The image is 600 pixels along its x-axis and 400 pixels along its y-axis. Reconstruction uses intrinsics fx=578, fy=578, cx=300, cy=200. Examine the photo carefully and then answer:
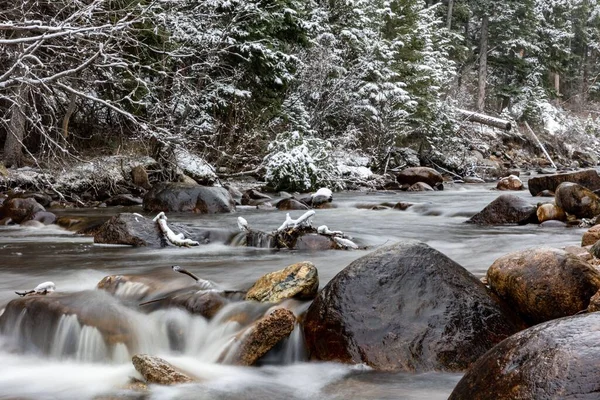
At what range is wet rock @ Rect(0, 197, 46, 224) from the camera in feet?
31.6

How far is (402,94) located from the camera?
67.3 ft

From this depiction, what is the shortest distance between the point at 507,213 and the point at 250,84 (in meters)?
8.90

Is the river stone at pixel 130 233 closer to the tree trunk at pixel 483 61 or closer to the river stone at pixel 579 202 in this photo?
the river stone at pixel 579 202

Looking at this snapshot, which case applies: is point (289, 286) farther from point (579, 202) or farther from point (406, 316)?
point (579, 202)

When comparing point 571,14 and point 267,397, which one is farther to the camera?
point 571,14

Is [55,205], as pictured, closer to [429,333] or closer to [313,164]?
[313,164]

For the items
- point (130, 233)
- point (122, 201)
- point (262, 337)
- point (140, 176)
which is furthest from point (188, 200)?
point (262, 337)

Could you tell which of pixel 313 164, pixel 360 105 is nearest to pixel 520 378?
pixel 313 164

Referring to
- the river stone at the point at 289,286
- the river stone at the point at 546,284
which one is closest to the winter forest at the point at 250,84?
the river stone at the point at 289,286

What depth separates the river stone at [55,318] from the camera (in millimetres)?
4273

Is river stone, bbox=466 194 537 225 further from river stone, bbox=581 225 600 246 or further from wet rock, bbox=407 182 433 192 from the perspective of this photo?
wet rock, bbox=407 182 433 192

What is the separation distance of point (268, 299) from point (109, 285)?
1548 millimetres

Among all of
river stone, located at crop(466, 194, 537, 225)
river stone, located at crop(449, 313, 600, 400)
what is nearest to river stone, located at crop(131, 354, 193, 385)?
river stone, located at crop(449, 313, 600, 400)

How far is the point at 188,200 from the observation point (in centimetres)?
1124
